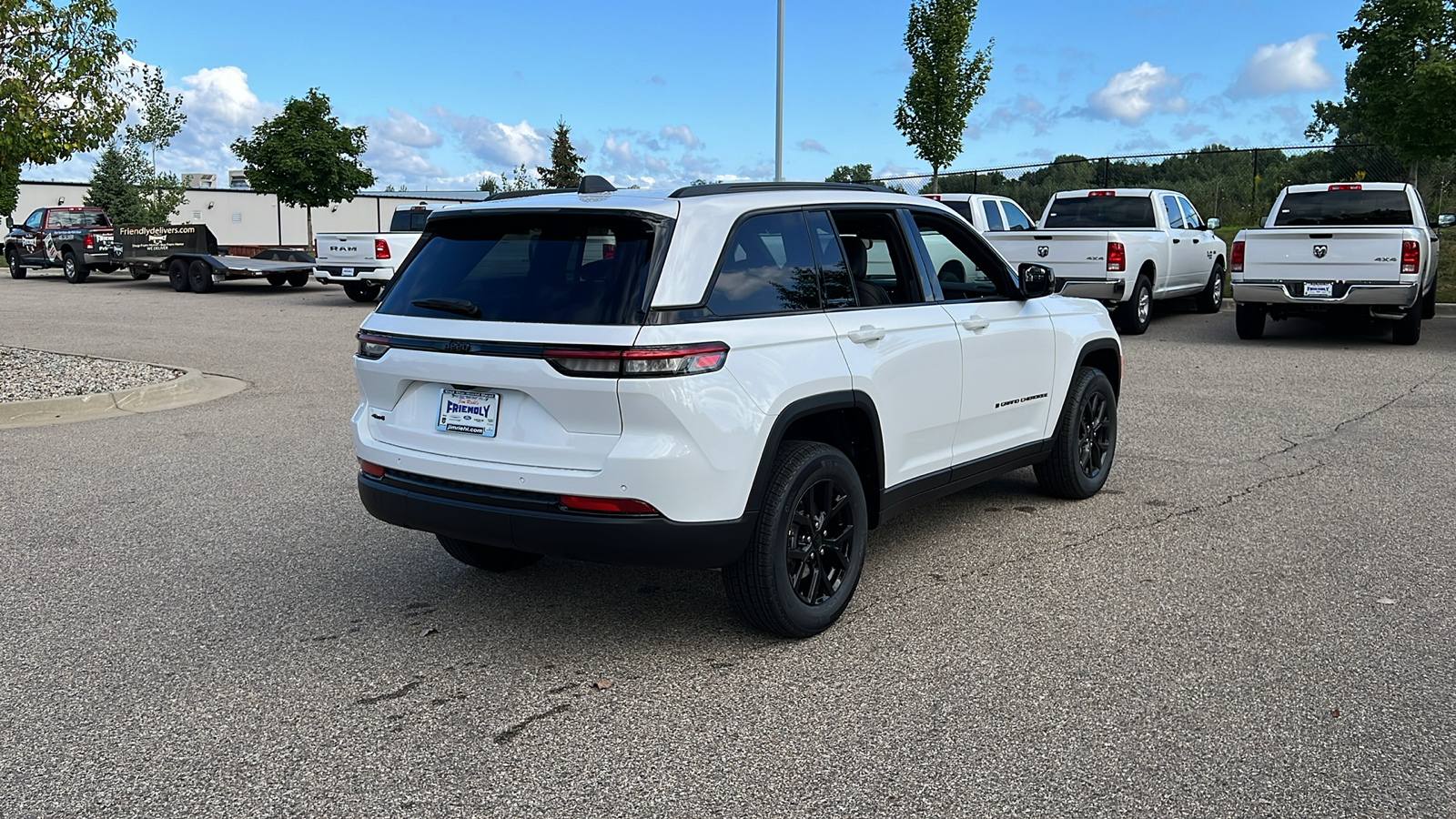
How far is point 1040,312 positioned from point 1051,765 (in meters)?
3.10

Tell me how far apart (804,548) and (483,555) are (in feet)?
5.41

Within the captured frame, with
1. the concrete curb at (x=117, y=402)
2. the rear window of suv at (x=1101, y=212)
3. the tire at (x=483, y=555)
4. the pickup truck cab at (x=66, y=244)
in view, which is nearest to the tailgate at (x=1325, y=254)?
the rear window of suv at (x=1101, y=212)

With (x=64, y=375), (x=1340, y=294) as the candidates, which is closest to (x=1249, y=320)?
(x=1340, y=294)

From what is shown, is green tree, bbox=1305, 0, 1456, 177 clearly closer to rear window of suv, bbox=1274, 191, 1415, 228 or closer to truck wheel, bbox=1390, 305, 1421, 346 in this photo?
rear window of suv, bbox=1274, 191, 1415, 228

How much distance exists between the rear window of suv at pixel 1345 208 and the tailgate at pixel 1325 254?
4.42 ft

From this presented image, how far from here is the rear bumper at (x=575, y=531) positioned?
407 centimetres

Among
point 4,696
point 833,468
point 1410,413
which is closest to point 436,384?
point 833,468

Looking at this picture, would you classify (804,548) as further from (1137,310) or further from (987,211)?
(987,211)

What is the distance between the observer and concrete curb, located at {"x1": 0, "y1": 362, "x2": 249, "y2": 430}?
968 centimetres

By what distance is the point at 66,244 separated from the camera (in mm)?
30000

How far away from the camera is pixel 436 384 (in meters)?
4.41

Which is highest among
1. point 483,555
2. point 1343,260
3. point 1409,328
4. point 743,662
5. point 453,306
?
point 1343,260

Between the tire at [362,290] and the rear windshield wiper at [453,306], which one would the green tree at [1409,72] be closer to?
the rear windshield wiper at [453,306]

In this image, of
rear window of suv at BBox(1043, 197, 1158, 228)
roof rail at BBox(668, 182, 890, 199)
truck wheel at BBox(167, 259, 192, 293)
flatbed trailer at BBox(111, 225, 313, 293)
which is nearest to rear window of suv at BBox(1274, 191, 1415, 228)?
rear window of suv at BBox(1043, 197, 1158, 228)
